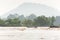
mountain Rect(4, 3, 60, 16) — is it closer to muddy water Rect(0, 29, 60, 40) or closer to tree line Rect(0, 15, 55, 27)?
tree line Rect(0, 15, 55, 27)

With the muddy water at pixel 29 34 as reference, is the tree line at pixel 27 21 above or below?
above

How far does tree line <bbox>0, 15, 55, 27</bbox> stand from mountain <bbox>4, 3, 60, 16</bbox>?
1.8 inches

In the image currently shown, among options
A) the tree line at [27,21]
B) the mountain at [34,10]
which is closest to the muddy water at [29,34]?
the tree line at [27,21]

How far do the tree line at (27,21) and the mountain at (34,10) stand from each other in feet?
0.15

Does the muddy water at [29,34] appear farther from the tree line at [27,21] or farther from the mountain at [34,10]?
the mountain at [34,10]

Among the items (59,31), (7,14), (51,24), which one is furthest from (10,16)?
(59,31)

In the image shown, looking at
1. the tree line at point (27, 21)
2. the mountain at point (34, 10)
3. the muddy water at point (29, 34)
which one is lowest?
the muddy water at point (29, 34)

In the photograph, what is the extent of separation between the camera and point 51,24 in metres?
1.20

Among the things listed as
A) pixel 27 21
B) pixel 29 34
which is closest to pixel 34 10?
pixel 27 21

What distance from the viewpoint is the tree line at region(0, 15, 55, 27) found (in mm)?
1195

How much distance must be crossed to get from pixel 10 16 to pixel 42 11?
13.9 inches

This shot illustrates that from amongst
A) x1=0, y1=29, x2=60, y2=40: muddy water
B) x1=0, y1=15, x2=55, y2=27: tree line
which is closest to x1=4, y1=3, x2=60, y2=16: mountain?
x1=0, y1=15, x2=55, y2=27: tree line

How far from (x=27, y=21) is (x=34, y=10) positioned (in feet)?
0.47

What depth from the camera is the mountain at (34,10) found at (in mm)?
1200
